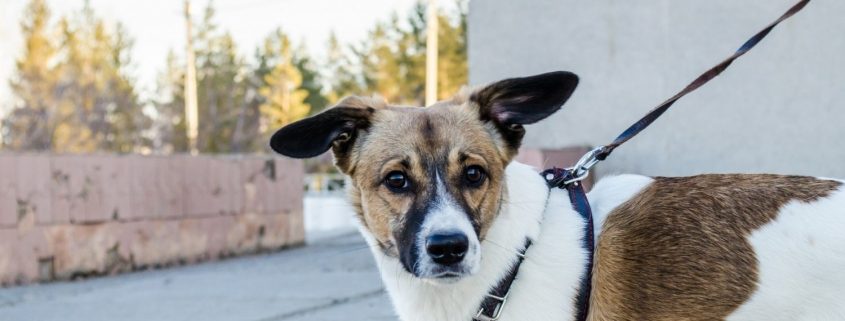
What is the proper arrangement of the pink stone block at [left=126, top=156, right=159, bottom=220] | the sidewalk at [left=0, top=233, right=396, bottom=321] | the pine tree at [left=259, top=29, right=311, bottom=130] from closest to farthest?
the sidewalk at [left=0, top=233, right=396, bottom=321], the pink stone block at [left=126, top=156, right=159, bottom=220], the pine tree at [left=259, top=29, right=311, bottom=130]

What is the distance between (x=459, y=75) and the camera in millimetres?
47719

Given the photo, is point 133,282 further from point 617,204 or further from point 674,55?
point 617,204

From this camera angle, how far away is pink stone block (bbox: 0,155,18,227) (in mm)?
9039

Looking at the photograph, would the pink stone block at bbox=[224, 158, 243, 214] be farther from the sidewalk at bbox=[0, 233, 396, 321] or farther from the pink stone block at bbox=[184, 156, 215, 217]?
the sidewalk at bbox=[0, 233, 396, 321]

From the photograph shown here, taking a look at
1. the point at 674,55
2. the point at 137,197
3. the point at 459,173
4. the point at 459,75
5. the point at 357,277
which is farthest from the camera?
the point at 459,75

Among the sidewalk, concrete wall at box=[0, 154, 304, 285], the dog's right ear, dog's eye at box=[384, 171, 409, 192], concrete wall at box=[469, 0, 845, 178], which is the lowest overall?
the sidewalk

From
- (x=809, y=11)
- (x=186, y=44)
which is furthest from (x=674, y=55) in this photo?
(x=186, y=44)

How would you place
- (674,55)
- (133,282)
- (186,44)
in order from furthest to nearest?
(186,44) < (674,55) < (133,282)

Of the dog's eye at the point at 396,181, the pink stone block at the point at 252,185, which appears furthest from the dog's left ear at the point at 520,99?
the pink stone block at the point at 252,185

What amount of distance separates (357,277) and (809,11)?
4988 mm

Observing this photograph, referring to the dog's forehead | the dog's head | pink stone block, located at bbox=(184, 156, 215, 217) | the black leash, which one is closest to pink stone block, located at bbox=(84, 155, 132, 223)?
pink stone block, located at bbox=(184, 156, 215, 217)

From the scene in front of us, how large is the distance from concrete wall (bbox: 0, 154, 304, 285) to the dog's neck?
700cm

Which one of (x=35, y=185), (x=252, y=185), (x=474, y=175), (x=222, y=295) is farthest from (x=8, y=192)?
(x=474, y=175)

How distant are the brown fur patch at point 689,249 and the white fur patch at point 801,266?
34 millimetres
